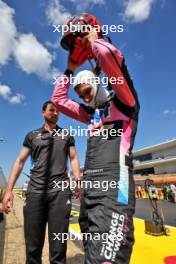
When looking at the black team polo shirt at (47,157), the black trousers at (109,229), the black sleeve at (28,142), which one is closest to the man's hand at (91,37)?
the black trousers at (109,229)

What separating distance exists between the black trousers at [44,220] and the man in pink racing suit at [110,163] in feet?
3.99

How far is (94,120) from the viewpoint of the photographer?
79.2 inches

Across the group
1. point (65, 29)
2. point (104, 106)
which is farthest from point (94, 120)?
point (65, 29)

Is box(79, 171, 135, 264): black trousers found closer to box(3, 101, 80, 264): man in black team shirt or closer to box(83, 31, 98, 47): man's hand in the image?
box(83, 31, 98, 47): man's hand

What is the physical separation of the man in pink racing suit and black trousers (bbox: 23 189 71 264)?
3.99ft

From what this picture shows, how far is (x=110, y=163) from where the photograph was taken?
171cm

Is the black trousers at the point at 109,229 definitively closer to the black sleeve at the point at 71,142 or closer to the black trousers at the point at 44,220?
the black trousers at the point at 44,220

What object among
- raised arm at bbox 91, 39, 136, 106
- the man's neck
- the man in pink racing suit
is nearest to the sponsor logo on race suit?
the man in pink racing suit

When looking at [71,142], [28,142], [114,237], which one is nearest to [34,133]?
[28,142]

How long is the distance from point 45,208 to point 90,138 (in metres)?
1.60

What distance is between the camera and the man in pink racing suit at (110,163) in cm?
153

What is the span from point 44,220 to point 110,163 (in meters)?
1.79

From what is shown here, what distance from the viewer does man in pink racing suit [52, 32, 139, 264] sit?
5.03 ft

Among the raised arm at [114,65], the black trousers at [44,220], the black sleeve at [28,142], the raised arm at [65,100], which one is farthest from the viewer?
the black sleeve at [28,142]
